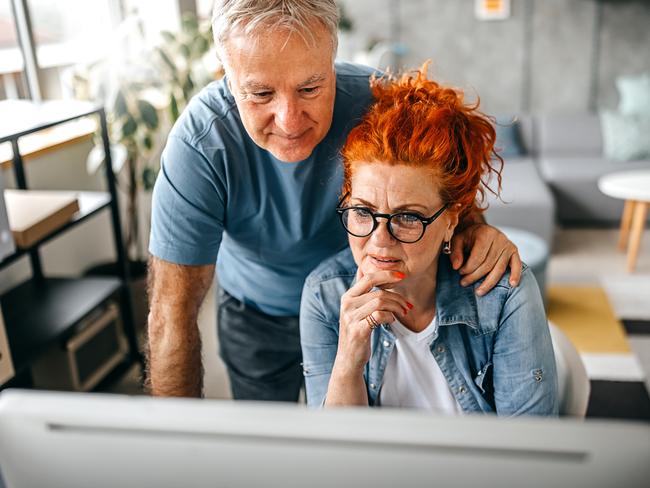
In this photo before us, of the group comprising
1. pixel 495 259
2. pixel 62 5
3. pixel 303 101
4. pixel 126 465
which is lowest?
pixel 495 259

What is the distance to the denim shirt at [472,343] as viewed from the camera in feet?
4.01

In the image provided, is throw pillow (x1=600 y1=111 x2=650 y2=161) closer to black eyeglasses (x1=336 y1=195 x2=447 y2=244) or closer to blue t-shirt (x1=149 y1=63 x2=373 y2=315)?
blue t-shirt (x1=149 y1=63 x2=373 y2=315)

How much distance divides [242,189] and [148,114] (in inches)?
67.8

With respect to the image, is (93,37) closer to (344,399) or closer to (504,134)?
(504,134)

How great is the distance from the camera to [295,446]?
50cm

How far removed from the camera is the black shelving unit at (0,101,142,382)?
2.16m

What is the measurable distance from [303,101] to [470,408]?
25.8 inches

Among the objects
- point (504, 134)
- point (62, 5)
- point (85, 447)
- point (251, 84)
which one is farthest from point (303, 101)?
point (504, 134)

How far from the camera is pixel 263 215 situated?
1466 millimetres

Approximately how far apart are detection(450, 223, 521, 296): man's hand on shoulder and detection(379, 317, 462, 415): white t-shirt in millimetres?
118

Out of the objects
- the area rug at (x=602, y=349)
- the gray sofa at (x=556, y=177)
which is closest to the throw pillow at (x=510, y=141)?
the gray sofa at (x=556, y=177)

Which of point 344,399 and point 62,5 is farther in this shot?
point 62,5

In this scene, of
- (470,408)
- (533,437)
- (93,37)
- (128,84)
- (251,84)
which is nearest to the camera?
(533,437)

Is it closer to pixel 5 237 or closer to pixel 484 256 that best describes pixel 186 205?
pixel 484 256
